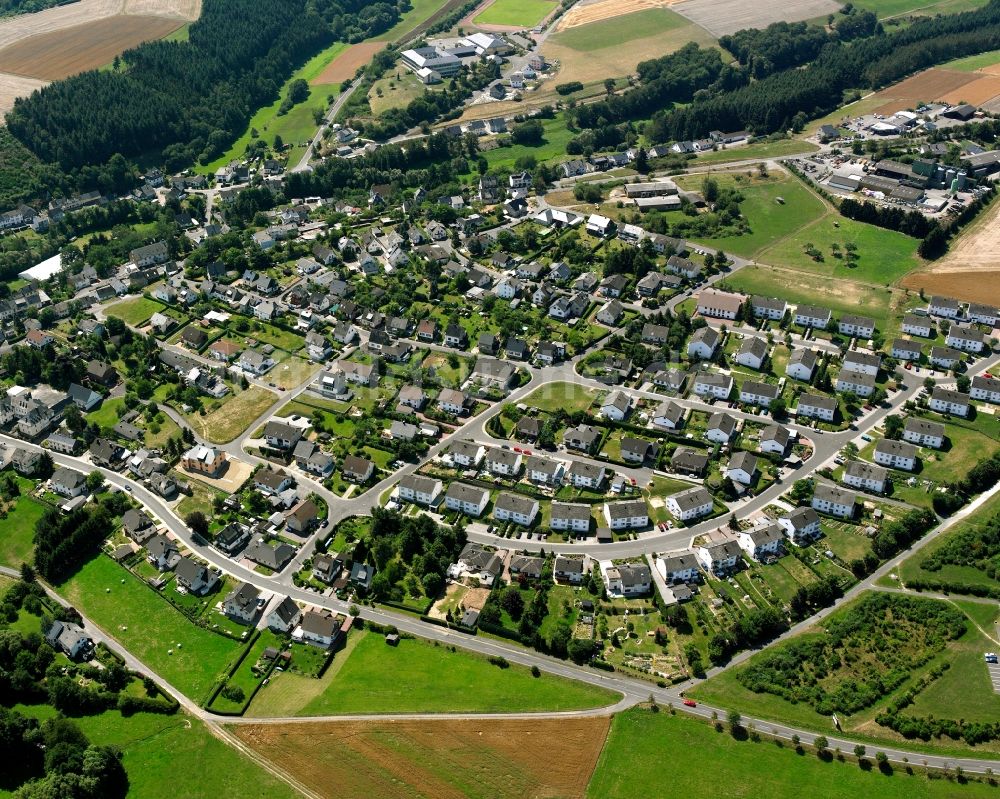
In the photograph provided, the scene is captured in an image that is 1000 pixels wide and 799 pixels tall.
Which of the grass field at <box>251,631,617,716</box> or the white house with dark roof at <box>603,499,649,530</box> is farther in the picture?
the white house with dark roof at <box>603,499,649,530</box>

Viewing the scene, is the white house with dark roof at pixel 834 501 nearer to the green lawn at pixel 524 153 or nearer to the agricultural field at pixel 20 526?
the agricultural field at pixel 20 526

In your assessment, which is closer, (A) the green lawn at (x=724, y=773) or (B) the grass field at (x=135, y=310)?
(A) the green lawn at (x=724, y=773)

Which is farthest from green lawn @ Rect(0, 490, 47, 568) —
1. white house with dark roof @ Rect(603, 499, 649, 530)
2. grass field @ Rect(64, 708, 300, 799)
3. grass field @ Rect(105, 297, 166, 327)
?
white house with dark roof @ Rect(603, 499, 649, 530)

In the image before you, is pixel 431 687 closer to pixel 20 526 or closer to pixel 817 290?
pixel 20 526

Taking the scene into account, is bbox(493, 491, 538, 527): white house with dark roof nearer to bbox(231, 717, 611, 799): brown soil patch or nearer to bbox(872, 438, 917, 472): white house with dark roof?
bbox(231, 717, 611, 799): brown soil patch

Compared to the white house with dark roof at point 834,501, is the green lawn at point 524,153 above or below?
above

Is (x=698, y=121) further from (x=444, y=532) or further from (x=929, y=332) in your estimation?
(x=444, y=532)

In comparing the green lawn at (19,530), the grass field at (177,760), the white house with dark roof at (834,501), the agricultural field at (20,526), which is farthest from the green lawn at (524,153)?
the grass field at (177,760)
